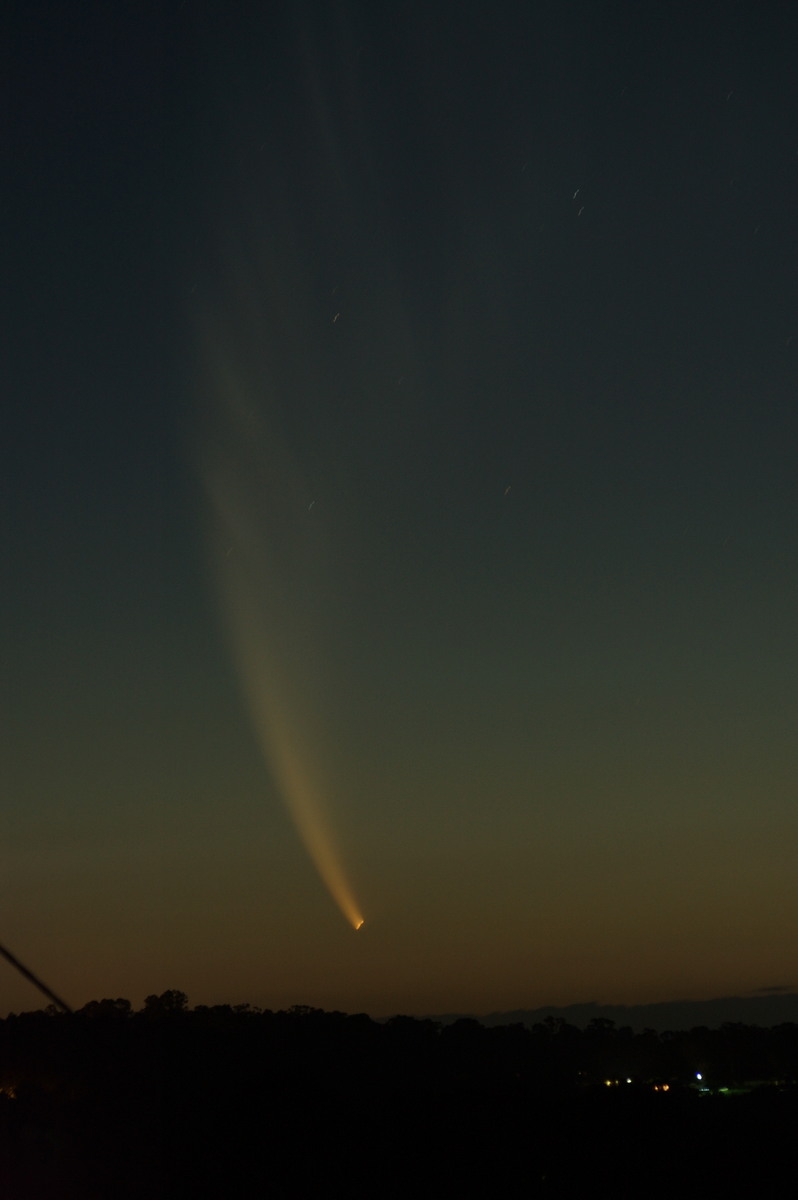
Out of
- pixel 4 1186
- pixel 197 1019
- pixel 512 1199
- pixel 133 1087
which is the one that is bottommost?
pixel 512 1199

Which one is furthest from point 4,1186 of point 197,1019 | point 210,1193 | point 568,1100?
point 197,1019

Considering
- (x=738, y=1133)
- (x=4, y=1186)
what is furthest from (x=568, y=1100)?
(x=4, y=1186)

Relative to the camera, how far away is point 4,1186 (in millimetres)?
42875

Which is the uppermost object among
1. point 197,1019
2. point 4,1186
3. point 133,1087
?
point 197,1019

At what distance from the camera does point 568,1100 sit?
6291 cm

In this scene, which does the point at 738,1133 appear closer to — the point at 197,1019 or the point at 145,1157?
the point at 145,1157

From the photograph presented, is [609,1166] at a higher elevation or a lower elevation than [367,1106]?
lower

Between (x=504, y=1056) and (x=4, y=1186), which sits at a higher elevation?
(x=504, y=1056)

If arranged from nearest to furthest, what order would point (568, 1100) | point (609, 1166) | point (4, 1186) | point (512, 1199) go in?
1. point (4, 1186)
2. point (512, 1199)
3. point (609, 1166)
4. point (568, 1100)

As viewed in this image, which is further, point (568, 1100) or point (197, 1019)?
point (197, 1019)

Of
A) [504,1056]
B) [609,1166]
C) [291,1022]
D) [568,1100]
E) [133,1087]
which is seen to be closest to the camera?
[609,1166]

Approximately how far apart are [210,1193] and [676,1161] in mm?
19759

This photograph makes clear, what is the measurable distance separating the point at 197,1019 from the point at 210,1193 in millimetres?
79990

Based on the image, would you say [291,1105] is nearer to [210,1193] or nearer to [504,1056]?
[210,1193]
